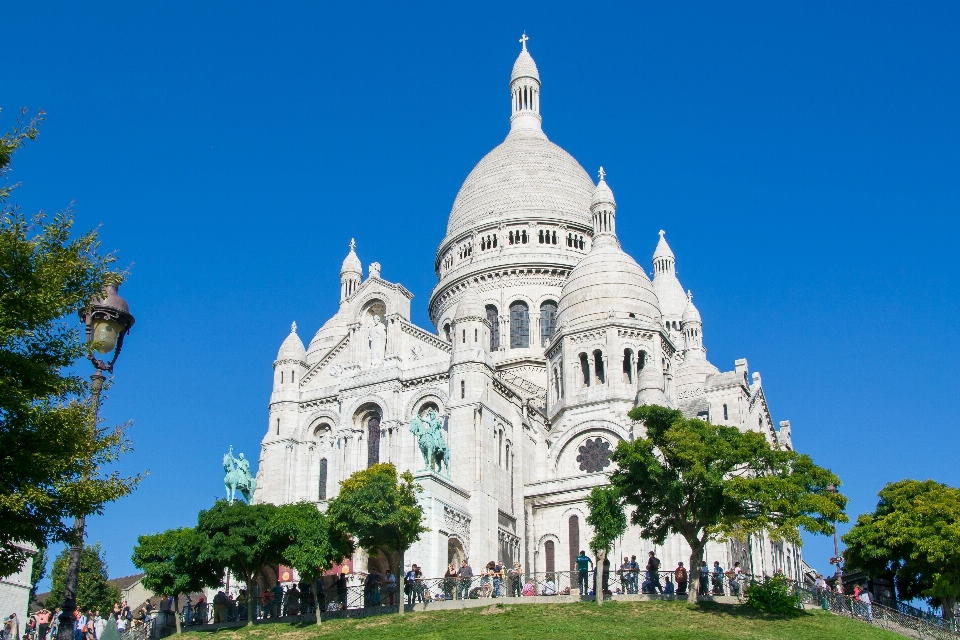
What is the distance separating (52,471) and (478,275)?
54442 millimetres

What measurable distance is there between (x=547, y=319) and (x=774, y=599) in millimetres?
36875

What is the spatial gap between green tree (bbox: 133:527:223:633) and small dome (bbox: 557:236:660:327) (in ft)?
95.6

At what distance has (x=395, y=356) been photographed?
59.0 m

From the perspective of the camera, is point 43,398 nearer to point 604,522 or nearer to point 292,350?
point 604,522

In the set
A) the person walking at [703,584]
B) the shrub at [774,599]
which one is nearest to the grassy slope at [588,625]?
the shrub at [774,599]

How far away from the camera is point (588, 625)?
33.2 meters

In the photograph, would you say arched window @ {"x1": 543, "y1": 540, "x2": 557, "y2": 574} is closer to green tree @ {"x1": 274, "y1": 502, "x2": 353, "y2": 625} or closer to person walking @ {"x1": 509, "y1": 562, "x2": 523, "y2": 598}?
person walking @ {"x1": 509, "y1": 562, "x2": 523, "y2": 598}

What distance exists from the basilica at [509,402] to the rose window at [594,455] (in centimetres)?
7

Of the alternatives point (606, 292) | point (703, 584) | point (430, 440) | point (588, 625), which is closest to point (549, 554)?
point (430, 440)

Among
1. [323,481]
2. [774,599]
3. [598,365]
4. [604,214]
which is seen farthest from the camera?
[604,214]

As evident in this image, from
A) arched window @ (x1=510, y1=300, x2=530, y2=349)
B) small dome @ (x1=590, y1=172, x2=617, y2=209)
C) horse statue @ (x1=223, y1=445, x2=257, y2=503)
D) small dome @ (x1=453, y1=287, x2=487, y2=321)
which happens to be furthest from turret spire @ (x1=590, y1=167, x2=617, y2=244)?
horse statue @ (x1=223, y1=445, x2=257, y2=503)

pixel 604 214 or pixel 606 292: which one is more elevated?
pixel 604 214

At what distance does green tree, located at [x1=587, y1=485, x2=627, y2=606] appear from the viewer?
37281 mm

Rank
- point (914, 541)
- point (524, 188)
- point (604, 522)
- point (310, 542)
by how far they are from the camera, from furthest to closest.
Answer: point (524, 188), point (914, 541), point (310, 542), point (604, 522)
